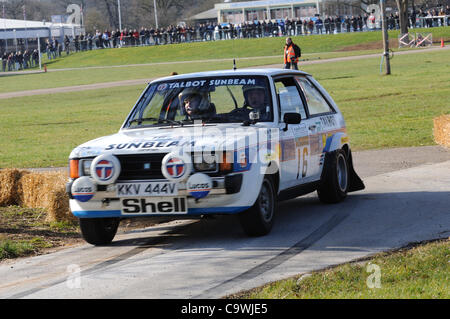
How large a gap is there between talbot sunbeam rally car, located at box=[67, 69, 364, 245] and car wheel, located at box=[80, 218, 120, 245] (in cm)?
1

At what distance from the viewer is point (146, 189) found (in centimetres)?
769

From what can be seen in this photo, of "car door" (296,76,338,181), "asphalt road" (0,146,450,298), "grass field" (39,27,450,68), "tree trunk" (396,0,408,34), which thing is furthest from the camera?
"grass field" (39,27,450,68)

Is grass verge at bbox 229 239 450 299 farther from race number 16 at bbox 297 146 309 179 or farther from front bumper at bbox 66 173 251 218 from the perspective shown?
race number 16 at bbox 297 146 309 179

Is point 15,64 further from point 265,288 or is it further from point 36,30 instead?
point 265,288

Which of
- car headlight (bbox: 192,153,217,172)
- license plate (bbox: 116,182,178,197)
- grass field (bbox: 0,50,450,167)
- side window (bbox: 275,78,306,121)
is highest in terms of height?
side window (bbox: 275,78,306,121)

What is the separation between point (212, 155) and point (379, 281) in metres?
2.18

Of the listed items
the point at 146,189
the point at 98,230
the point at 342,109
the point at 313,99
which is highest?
the point at 313,99

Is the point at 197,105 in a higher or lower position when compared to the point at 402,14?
lower

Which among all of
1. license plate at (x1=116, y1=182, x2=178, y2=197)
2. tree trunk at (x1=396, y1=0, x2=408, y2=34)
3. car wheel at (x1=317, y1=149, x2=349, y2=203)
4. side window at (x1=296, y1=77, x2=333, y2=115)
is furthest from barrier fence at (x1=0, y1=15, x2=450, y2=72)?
license plate at (x1=116, y1=182, x2=178, y2=197)

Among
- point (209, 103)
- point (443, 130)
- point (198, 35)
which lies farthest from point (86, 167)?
point (198, 35)

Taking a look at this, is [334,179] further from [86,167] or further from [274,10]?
[274,10]

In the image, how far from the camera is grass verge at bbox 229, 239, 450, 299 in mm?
5715
